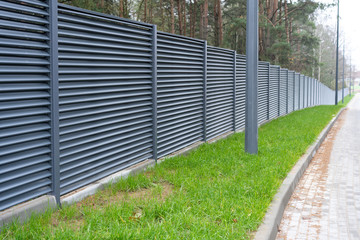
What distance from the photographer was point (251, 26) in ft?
25.0

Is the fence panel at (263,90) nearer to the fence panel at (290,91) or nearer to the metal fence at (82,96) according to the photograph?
the fence panel at (290,91)

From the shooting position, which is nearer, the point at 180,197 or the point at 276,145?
the point at 180,197

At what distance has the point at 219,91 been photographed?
9664 millimetres

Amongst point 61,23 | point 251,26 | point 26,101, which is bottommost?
point 26,101

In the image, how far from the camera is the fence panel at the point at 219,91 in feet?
29.7

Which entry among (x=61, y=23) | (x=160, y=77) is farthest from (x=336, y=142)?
(x=61, y=23)

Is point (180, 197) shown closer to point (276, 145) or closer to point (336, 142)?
point (276, 145)

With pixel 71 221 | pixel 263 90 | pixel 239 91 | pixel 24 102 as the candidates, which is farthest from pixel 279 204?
pixel 263 90

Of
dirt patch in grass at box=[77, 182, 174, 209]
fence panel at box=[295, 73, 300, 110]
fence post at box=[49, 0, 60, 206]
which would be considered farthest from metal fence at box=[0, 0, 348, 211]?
fence panel at box=[295, 73, 300, 110]

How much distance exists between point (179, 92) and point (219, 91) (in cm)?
234

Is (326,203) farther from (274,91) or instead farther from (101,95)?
(274,91)

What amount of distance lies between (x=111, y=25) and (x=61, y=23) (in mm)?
1065

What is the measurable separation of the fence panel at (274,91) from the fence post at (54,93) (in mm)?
11918

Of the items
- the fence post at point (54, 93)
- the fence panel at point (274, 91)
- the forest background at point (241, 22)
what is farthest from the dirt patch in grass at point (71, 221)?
the forest background at point (241, 22)
